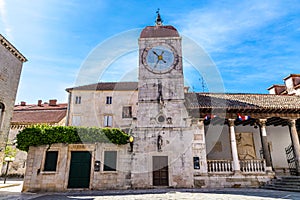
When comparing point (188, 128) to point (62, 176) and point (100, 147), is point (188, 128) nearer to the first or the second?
point (100, 147)

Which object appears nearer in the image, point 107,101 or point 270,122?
point 270,122

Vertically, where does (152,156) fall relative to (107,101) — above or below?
below

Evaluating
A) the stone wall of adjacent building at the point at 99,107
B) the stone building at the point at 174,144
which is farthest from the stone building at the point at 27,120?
the stone building at the point at 174,144

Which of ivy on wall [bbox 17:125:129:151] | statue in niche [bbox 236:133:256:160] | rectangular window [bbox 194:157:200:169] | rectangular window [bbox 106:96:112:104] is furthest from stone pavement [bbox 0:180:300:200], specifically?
rectangular window [bbox 106:96:112:104]

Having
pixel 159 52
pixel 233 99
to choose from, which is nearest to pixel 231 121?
pixel 233 99

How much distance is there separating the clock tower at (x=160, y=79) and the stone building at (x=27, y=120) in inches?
529

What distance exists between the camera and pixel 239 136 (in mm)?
14898

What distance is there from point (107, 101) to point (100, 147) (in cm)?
1164

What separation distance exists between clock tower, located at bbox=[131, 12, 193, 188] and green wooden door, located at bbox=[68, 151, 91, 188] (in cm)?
286

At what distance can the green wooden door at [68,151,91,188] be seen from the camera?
11586mm

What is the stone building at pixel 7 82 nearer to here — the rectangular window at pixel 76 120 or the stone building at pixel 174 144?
the stone building at pixel 174 144

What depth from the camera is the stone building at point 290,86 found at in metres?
17.1

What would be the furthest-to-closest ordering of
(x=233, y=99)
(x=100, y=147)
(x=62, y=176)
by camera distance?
(x=233, y=99)
(x=100, y=147)
(x=62, y=176)

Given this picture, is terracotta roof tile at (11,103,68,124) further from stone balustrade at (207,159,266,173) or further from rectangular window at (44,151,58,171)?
stone balustrade at (207,159,266,173)
